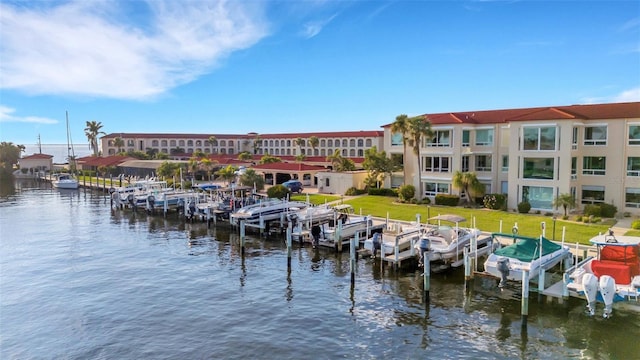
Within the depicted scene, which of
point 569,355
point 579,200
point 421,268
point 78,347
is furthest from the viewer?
point 579,200

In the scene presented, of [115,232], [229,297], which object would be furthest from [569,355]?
[115,232]

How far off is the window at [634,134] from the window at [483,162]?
1300 centimetres

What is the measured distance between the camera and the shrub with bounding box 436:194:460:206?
158 feet

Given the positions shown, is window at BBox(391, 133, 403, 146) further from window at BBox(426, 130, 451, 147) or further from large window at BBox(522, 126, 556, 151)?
large window at BBox(522, 126, 556, 151)

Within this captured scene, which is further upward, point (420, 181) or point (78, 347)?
point (420, 181)

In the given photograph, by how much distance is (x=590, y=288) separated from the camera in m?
20.7

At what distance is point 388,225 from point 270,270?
39.0ft

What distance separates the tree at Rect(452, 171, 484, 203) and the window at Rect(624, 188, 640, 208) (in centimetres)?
1240

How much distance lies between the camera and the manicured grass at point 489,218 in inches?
1359

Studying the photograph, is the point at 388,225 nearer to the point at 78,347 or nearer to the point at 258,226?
the point at 258,226

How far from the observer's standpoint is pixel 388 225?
125ft

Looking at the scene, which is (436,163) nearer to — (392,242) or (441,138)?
(441,138)

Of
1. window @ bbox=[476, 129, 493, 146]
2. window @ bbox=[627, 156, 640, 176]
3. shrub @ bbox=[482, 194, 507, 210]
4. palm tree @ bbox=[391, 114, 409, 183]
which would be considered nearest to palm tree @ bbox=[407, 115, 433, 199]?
palm tree @ bbox=[391, 114, 409, 183]

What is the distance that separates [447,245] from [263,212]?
18.2 metres
